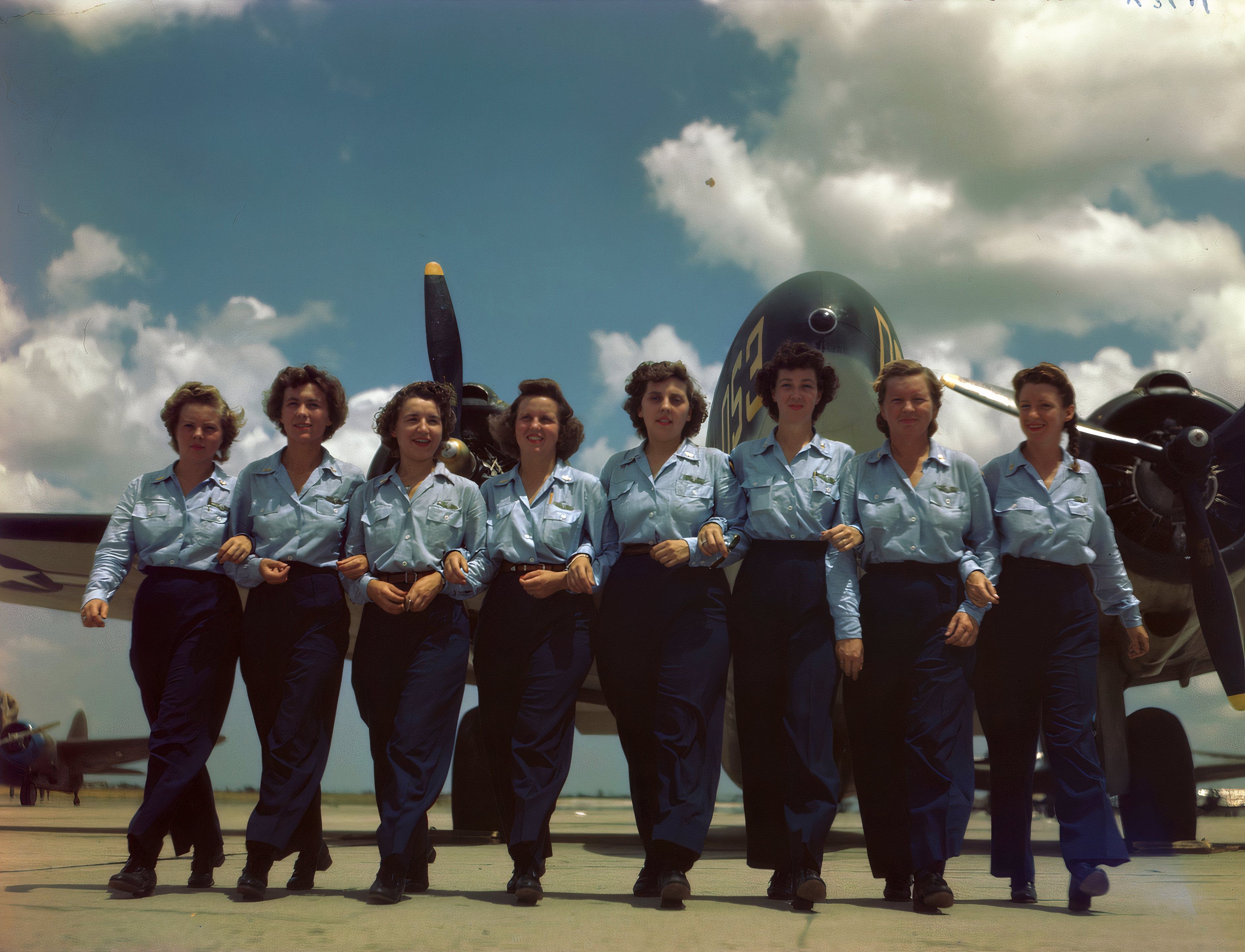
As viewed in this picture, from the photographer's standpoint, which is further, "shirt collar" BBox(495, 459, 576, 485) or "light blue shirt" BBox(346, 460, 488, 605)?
"shirt collar" BBox(495, 459, 576, 485)

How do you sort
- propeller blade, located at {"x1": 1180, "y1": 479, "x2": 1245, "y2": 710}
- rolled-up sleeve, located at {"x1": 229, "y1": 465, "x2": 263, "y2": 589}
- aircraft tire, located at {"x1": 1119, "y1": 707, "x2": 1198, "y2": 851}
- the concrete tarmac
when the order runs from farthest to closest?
aircraft tire, located at {"x1": 1119, "y1": 707, "x2": 1198, "y2": 851}, propeller blade, located at {"x1": 1180, "y1": 479, "x2": 1245, "y2": 710}, rolled-up sleeve, located at {"x1": 229, "y1": 465, "x2": 263, "y2": 589}, the concrete tarmac

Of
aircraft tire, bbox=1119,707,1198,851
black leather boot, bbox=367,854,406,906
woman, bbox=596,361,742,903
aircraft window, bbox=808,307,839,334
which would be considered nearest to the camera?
black leather boot, bbox=367,854,406,906

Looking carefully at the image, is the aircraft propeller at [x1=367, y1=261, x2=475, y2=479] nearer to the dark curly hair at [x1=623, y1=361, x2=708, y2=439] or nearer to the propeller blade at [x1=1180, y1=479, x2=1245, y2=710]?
the dark curly hair at [x1=623, y1=361, x2=708, y2=439]

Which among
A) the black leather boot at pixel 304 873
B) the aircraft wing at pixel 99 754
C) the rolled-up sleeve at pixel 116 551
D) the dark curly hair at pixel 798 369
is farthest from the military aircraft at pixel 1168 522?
the aircraft wing at pixel 99 754

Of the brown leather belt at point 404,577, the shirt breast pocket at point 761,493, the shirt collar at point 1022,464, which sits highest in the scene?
the shirt collar at point 1022,464

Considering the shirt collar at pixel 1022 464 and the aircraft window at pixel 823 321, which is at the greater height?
the aircraft window at pixel 823 321

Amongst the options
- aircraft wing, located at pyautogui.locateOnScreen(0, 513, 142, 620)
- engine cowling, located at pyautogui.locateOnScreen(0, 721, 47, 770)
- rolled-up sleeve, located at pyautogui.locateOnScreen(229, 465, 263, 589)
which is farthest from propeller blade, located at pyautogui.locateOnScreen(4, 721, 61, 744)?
rolled-up sleeve, located at pyautogui.locateOnScreen(229, 465, 263, 589)

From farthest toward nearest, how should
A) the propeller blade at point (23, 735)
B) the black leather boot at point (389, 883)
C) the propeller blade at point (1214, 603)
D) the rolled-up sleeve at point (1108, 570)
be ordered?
the propeller blade at point (23, 735)
the propeller blade at point (1214, 603)
the rolled-up sleeve at point (1108, 570)
the black leather boot at point (389, 883)

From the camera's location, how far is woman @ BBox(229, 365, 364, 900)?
3.99 m

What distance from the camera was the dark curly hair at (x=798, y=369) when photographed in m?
4.30

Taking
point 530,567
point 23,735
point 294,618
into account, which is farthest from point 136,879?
point 23,735

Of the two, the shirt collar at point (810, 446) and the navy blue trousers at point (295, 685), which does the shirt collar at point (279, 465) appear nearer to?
the navy blue trousers at point (295, 685)

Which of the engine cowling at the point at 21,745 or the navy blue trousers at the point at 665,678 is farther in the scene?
the engine cowling at the point at 21,745

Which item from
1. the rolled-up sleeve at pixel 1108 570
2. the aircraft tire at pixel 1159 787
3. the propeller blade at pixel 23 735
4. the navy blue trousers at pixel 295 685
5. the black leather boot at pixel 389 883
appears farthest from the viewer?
the propeller blade at pixel 23 735
